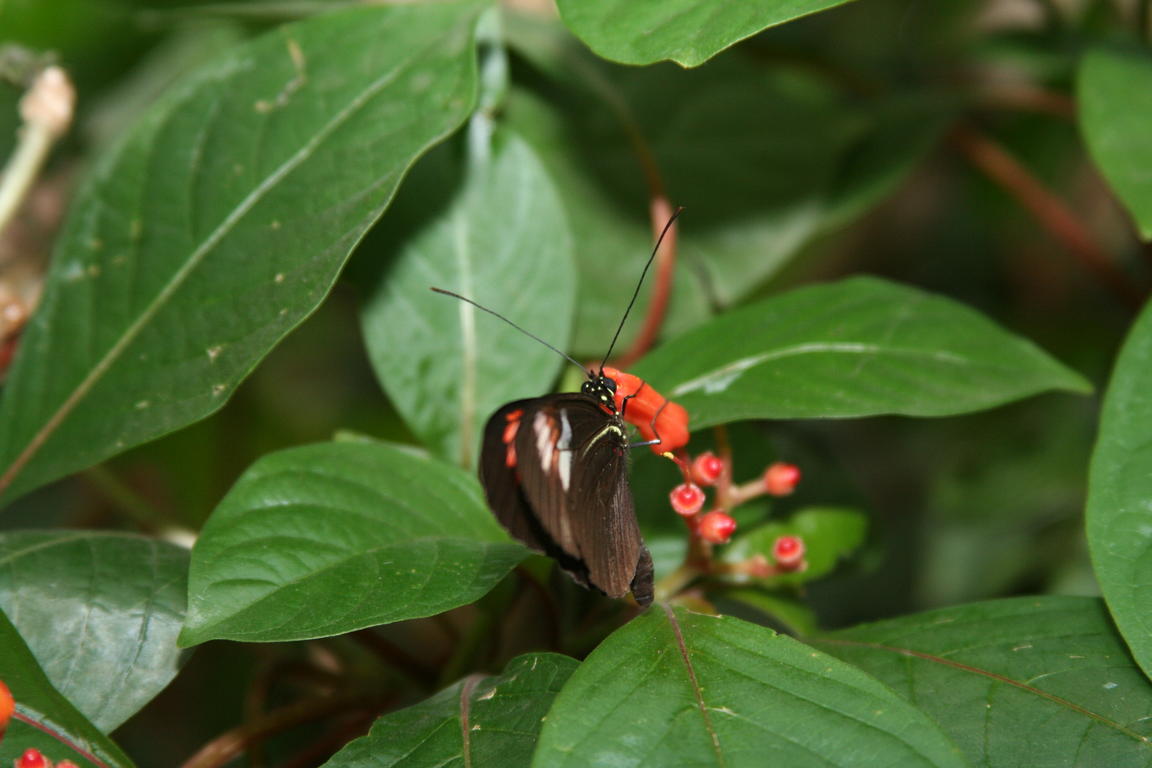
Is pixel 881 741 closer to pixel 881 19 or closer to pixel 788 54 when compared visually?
pixel 788 54

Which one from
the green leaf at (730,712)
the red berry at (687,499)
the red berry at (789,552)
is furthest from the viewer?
the red berry at (789,552)

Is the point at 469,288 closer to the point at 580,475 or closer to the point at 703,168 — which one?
the point at 580,475

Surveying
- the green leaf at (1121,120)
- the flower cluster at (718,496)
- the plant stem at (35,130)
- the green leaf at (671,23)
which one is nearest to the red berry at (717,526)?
the flower cluster at (718,496)

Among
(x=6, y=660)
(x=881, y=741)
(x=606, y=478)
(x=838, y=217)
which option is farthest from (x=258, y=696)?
(x=838, y=217)

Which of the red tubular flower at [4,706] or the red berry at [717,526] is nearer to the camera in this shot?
the red tubular flower at [4,706]

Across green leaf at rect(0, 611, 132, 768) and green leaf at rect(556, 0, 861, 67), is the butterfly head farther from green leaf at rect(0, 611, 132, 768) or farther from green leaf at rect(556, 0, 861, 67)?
green leaf at rect(0, 611, 132, 768)

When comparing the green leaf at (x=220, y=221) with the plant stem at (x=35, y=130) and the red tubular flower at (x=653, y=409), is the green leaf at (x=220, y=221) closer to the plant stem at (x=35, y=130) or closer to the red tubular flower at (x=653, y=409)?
the plant stem at (x=35, y=130)

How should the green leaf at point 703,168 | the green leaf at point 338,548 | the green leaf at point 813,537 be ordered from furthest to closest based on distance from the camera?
the green leaf at point 703,168 < the green leaf at point 813,537 < the green leaf at point 338,548
